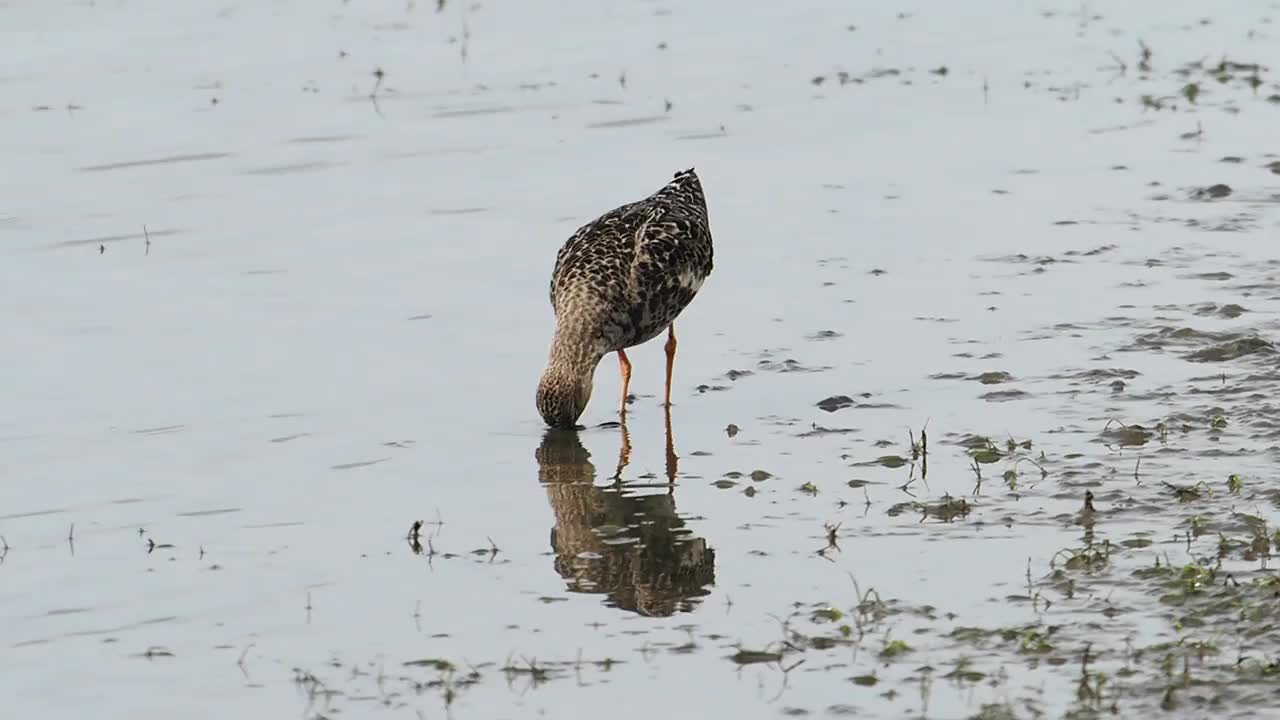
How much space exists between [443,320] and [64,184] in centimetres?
453

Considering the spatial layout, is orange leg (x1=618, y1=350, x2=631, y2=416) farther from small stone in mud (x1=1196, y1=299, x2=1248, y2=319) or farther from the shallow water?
small stone in mud (x1=1196, y1=299, x2=1248, y2=319)

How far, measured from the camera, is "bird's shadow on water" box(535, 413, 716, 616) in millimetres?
7840

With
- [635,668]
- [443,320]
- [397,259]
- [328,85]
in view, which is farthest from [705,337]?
[328,85]

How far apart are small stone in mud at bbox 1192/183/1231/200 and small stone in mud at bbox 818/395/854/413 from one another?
14.3 ft

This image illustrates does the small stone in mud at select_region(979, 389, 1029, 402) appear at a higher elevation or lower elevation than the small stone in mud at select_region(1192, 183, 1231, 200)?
lower

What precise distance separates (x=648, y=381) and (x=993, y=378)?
1914mm

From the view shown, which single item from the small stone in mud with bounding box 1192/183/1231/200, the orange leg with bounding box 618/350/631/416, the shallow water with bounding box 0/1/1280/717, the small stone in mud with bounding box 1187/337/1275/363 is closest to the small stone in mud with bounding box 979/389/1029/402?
the shallow water with bounding box 0/1/1280/717

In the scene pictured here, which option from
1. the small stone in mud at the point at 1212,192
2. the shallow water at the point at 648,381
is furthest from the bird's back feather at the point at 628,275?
the small stone in mud at the point at 1212,192

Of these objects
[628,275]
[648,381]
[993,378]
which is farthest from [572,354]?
[993,378]

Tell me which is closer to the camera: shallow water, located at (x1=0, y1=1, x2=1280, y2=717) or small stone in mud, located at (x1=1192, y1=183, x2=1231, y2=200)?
shallow water, located at (x1=0, y1=1, x2=1280, y2=717)

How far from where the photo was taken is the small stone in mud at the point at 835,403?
1007 centimetres

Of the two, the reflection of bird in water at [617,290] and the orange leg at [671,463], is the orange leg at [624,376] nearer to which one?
the reflection of bird in water at [617,290]

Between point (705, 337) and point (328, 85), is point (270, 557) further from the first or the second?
point (328, 85)

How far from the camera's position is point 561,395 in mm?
10070
